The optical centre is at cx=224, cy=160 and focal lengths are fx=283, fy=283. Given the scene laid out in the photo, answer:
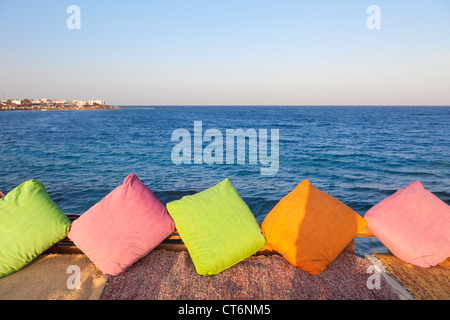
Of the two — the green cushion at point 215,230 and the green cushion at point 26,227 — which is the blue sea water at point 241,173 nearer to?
the green cushion at point 215,230

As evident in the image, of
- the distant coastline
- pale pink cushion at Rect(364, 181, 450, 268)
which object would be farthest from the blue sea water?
the distant coastline

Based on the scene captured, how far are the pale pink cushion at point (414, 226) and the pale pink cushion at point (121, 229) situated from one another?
178 centimetres

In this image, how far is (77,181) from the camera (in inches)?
343

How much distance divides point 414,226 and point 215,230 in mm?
1642

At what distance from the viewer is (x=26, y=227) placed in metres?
2.22

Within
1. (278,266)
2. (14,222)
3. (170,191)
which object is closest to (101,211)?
(14,222)

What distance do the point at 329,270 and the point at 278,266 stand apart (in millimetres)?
381

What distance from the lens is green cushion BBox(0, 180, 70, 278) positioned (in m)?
2.13

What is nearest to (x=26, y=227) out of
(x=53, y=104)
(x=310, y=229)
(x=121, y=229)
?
(x=121, y=229)

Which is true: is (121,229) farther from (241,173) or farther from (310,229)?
(241,173)

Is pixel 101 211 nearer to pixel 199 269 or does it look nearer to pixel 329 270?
pixel 199 269

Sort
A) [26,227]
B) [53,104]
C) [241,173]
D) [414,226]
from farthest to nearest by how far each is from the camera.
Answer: [53,104]
[241,173]
[414,226]
[26,227]

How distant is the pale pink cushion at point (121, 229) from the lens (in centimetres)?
216
